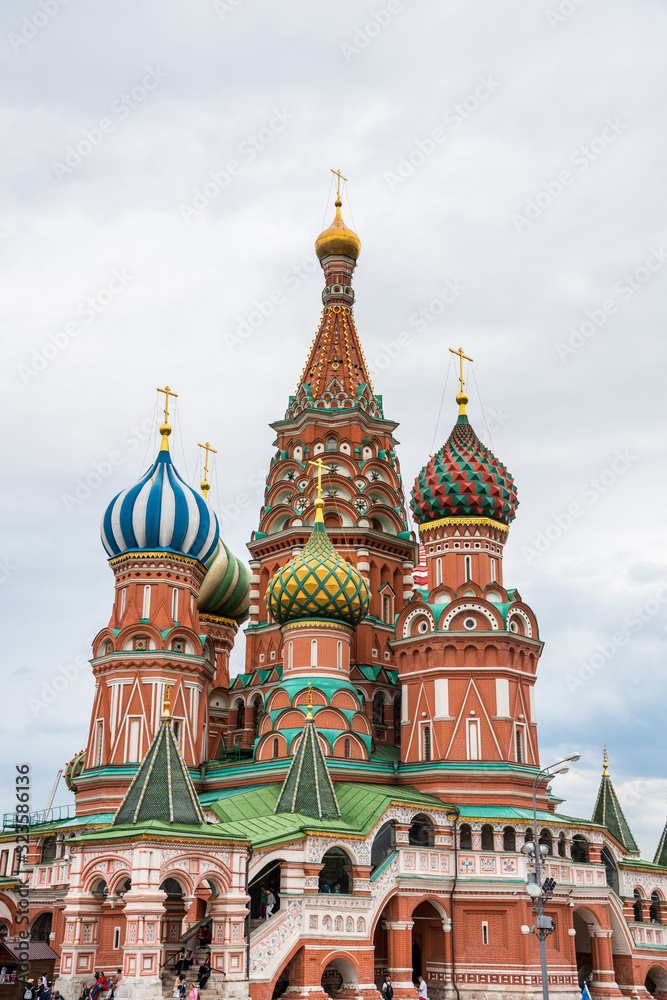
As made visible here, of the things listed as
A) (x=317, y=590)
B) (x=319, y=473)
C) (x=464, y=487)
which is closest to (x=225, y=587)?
(x=319, y=473)

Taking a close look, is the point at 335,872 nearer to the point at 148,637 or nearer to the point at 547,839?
the point at 547,839

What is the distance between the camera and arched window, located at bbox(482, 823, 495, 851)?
30703 millimetres

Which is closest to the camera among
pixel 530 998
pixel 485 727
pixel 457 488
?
pixel 530 998

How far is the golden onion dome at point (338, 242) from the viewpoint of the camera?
43.8 meters

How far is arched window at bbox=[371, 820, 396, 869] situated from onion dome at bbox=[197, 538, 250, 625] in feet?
50.8

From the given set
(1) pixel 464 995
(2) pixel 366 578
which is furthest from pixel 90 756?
(1) pixel 464 995

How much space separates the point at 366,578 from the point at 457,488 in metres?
5.20

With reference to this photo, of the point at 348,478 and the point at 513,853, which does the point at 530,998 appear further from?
the point at 348,478

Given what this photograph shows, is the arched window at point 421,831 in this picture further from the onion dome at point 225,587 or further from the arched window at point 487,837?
the onion dome at point 225,587

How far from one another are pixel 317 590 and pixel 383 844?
7778 mm

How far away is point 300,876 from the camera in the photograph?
26.5 metres

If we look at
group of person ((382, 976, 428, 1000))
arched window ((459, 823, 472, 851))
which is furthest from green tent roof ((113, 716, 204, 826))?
arched window ((459, 823, 472, 851))

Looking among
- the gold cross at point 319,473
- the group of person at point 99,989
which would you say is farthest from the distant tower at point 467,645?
the group of person at point 99,989

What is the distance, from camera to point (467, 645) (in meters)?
33.2
